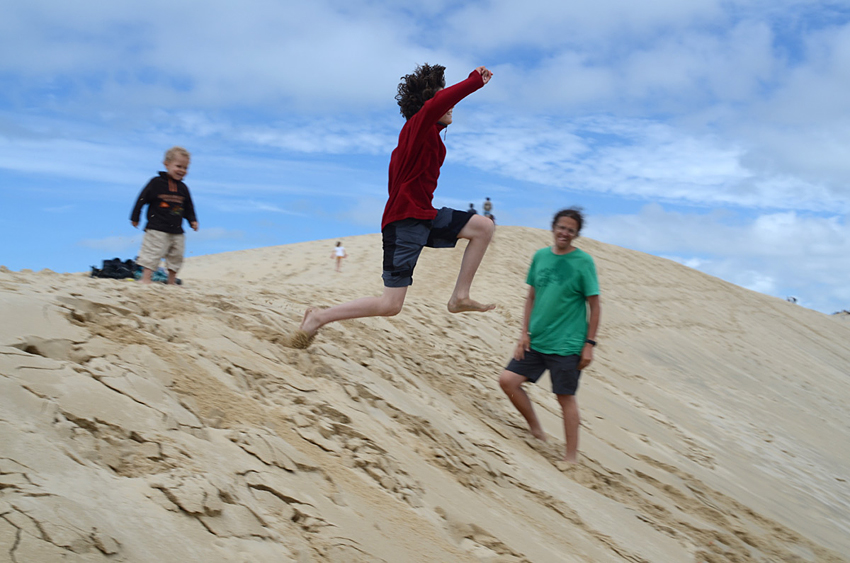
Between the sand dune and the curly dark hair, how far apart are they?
5.03 feet

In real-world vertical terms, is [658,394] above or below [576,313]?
below

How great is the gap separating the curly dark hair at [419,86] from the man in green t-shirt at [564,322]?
3.44 feet

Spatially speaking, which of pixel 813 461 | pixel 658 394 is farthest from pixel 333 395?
pixel 813 461

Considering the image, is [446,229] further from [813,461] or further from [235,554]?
[813,461]

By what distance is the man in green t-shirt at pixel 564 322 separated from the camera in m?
3.84

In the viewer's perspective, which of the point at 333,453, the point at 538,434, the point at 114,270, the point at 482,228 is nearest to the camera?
the point at 333,453

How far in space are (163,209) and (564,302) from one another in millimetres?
3573

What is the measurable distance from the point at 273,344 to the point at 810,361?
38.5 feet

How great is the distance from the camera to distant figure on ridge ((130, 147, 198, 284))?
18.2 feet

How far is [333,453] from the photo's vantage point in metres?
2.80

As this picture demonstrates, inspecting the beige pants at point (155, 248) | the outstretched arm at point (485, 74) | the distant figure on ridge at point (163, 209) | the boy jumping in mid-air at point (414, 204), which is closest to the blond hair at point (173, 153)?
the distant figure on ridge at point (163, 209)

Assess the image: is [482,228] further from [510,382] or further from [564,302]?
[510,382]

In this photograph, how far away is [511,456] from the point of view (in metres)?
3.66

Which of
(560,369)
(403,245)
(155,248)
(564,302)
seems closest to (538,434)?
(560,369)
